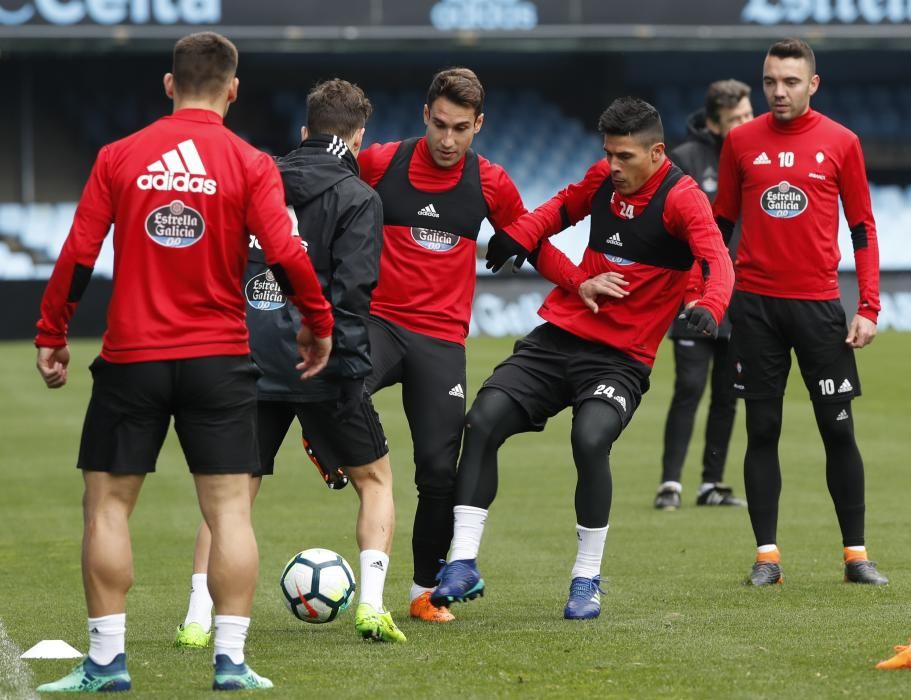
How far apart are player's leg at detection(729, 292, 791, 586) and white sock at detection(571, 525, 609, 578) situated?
3.53 feet

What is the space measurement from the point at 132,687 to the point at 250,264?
5.33 feet

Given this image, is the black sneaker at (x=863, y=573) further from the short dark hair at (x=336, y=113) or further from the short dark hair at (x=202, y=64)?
the short dark hair at (x=202, y=64)

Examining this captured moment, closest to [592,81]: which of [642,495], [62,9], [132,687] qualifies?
[62,9]

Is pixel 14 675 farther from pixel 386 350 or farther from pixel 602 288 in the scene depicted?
pixel 602 288

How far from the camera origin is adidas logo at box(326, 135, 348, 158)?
19.0 ft

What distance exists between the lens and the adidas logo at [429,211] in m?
6.51

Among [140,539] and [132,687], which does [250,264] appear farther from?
[140,539]

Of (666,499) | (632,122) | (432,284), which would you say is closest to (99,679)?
(432,284)

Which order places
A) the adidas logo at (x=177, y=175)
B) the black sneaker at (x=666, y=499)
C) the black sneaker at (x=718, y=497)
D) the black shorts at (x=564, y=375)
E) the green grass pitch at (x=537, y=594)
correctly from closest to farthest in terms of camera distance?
the adidas logo at (x=177, y=175)
the green grass pitch at (x=537, y=594)
the black shorts at (x=564, y=375)
the black sneaker at (x=666, y=499)
the black sneaker at (x=718, y=497)

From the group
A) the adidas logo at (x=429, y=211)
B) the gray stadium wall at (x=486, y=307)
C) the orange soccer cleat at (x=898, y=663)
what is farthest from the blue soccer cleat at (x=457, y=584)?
the gray stadium wall at (x=486, y=307)

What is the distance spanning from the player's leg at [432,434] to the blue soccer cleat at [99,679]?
5.81ft

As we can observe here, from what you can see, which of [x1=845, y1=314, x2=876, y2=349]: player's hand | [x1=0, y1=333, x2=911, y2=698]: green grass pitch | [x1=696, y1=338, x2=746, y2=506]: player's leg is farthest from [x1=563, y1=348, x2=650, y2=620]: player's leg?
[x1=696, y1=338, x2=746, y2=506]: player's leg

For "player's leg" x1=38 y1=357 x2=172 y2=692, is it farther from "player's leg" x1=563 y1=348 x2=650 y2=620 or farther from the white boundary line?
"player's leg" x1=563 y1=348 x2=650 y2=620

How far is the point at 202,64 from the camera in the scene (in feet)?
15.8
